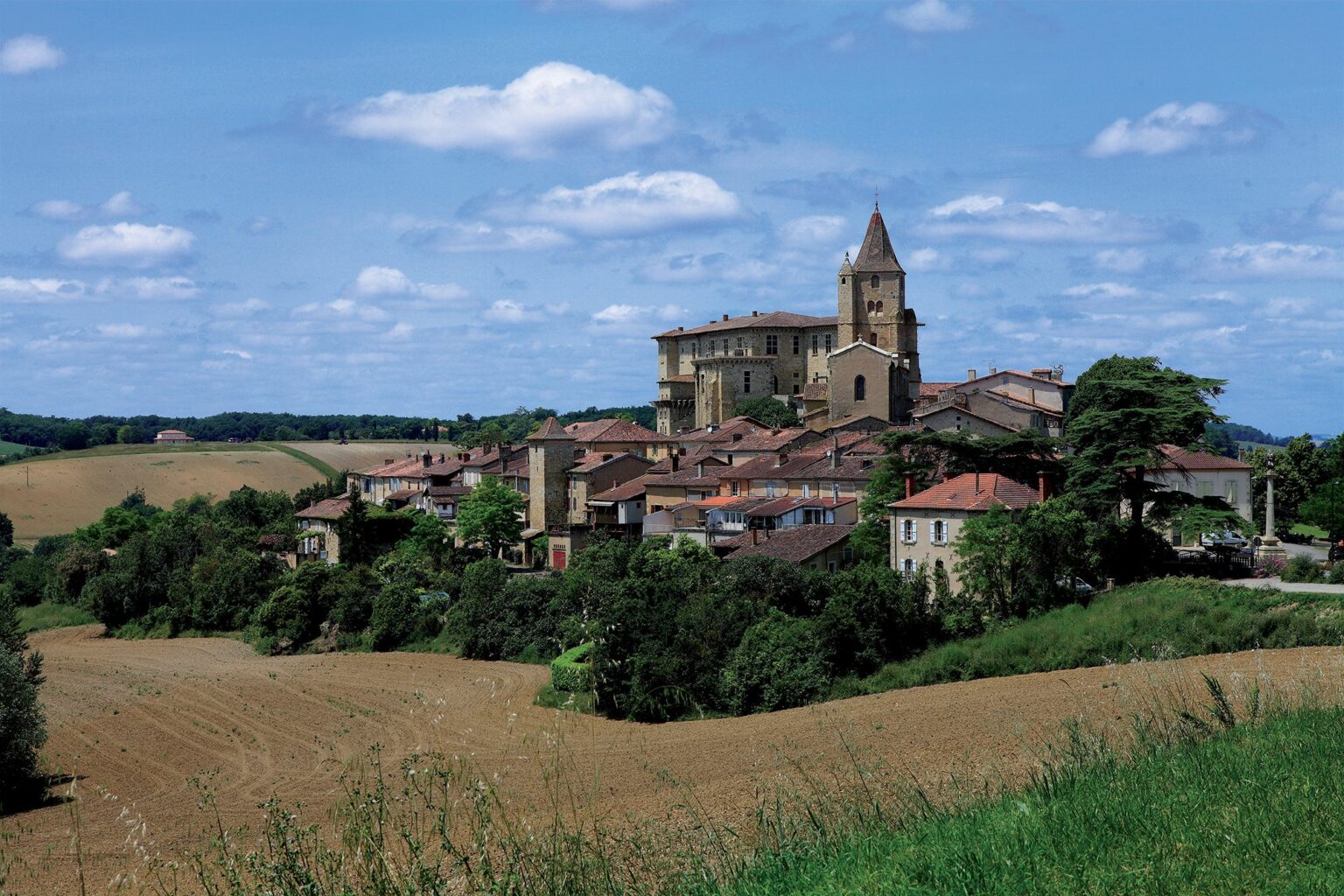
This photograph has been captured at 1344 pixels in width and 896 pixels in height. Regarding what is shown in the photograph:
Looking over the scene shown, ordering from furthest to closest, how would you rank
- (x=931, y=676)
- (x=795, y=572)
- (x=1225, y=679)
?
1. (x=795, y=572)
2. (x=931, y=676)
3. (x=1225, y=679)

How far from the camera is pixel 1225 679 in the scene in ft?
70.6

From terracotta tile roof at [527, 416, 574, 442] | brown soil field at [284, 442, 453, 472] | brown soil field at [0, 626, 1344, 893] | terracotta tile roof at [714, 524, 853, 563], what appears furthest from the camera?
brown soil field at [284, 442, 453, 472]

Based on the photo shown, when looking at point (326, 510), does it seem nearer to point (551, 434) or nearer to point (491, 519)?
point (551, 434)

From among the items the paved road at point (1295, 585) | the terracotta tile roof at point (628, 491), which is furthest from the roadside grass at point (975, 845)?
the terracotta tile roof at point (628, 491)

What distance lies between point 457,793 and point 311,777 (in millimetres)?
9850

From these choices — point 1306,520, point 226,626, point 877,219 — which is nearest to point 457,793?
point 226,626

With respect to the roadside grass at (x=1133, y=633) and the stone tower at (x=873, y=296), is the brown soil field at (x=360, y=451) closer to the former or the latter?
the stone tower at (x=873, y=296)

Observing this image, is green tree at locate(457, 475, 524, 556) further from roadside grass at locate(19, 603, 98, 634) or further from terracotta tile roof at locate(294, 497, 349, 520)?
roadside grass at locate(19, 603, 98, 634)

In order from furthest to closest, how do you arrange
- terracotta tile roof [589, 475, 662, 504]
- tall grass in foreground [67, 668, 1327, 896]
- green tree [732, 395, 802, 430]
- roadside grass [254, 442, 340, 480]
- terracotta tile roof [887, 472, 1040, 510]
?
roadside grass [254, 442, 340, 480], green tree [732, 395, 802, 430], terracotta tile roof [589, 475, 662, 504], terracotta tile roof [887, 472, 1040, 510], tall grass in foreground [67, 668, 1327, 896]

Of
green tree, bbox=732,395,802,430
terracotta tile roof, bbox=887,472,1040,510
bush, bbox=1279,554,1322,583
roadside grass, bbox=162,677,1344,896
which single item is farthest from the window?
green tree, bbox=732,395,802,430

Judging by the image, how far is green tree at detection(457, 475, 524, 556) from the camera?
58.8 meters

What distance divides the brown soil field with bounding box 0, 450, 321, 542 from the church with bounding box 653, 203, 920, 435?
1521 inches

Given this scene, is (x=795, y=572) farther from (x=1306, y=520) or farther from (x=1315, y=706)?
(x=1306, y=520)

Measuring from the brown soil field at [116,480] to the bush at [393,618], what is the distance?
59.7m
